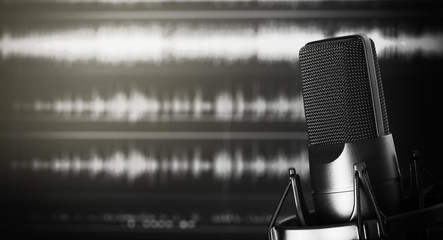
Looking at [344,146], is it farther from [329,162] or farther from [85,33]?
[85,33]

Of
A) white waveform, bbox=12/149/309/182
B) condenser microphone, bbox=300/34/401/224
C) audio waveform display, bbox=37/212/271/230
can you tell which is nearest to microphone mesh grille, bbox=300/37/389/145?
condenser microphone, bbox=300/34/401/224

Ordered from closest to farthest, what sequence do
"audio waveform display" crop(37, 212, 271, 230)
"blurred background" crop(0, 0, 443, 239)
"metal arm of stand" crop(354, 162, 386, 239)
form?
"metal arm of stand" crop(354, 162, 386, 239) → "audio waveform display" crop(37, 212, 271, 230) → "blurred background" crop(0, 0, 443, 239)

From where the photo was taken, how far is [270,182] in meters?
2.61

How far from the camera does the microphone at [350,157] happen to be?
486mm

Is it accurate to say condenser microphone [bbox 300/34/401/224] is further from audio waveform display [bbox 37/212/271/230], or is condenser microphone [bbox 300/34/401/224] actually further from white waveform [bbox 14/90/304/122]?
white waveform [bbox 14/90/304/122]

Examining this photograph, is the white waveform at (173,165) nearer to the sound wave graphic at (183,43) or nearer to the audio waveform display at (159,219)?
the audio waveform display at (159,219)

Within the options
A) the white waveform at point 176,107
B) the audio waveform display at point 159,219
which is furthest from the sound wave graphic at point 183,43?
the audio waveform display at point 159,219

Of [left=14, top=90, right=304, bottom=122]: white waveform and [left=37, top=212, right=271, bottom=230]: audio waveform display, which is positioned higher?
[left=14, top=90, right=304, bottom=122]: white waveform

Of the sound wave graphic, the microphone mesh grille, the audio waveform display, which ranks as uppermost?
the sound wave graphic

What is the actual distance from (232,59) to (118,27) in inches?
21.0

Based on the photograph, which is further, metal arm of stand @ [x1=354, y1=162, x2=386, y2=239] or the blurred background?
the blurred background

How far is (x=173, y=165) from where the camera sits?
2656mm

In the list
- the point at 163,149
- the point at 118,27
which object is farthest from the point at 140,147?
the point at 118,27

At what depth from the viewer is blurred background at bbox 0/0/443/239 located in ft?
8.57
